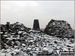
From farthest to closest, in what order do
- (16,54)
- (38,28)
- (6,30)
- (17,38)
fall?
1. (38,28)
2. (6,30)
3. (17,38)
4. (16,54)

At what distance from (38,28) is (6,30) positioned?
2028 millimetres

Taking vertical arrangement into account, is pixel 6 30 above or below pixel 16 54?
above

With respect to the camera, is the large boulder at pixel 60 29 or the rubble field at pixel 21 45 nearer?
the rubble field at pixel 21 45

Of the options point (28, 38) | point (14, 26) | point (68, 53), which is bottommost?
point (68, 53)

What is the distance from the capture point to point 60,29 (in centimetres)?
732

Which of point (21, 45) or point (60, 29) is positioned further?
point (60, 29)

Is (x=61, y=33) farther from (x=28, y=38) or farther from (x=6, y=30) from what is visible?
(x=6, y=30)

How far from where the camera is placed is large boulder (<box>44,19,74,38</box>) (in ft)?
23.9

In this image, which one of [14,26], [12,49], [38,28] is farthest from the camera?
[38,28]

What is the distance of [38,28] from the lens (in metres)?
7.28

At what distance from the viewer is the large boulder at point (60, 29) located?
7.29m

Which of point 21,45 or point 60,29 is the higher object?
point 60,29

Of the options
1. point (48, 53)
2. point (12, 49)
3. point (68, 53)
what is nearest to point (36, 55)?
point (48, 53)

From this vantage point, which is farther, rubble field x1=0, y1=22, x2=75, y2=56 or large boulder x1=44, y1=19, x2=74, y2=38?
large boulder x1=44, y1=19, x2=74, y2=38
